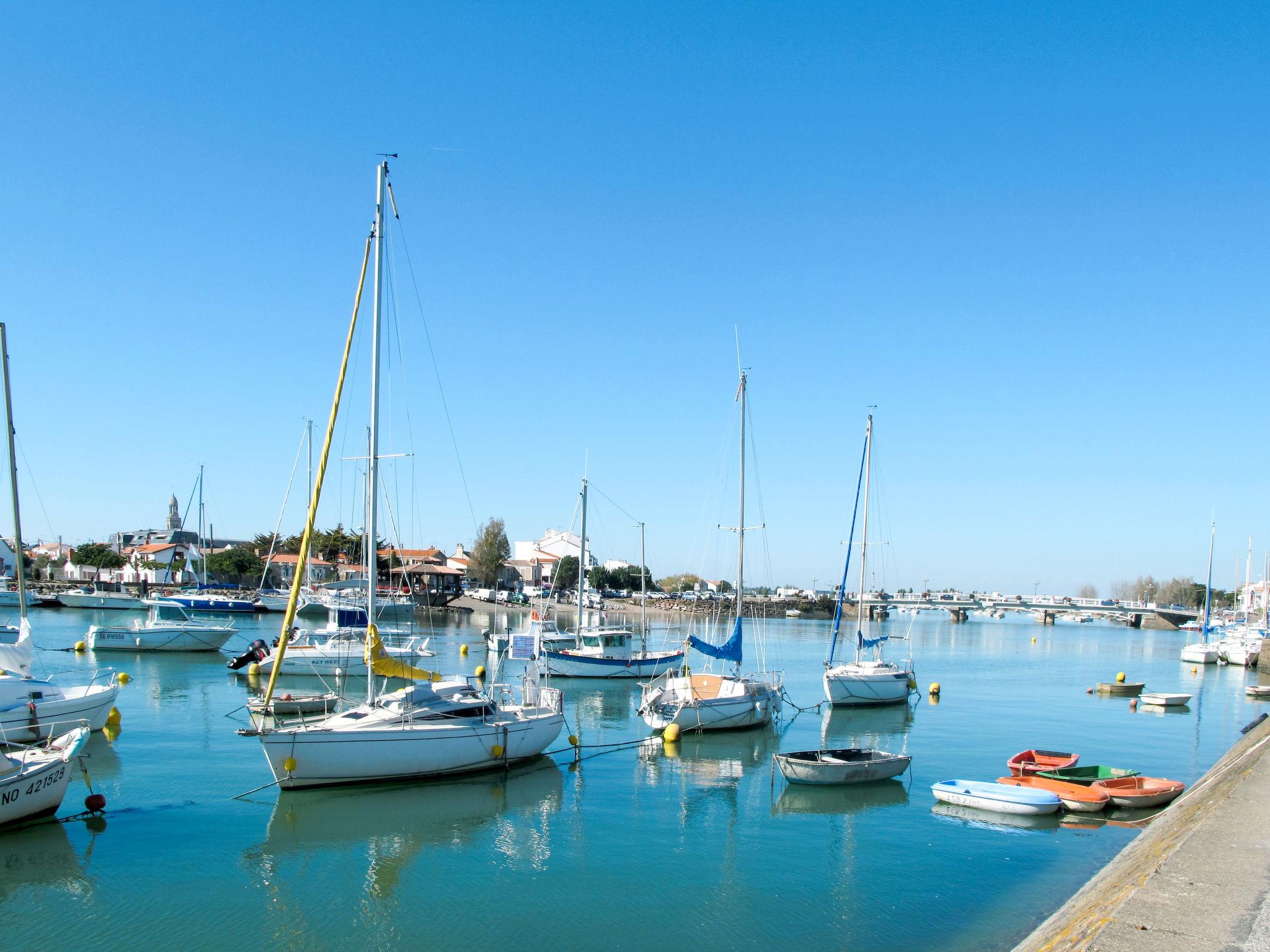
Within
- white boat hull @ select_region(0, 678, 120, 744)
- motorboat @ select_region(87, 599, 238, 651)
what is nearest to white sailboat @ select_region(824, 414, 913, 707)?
white boat hull @ select_region(0, 678, 120, 744)

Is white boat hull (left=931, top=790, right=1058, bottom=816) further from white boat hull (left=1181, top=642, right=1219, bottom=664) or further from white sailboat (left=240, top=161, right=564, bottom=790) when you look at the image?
white boat hull (left=1181, top=642, right=1219, bottom=664)

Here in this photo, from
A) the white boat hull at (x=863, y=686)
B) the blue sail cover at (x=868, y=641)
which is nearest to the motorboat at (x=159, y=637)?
the white boat hull at (x=863, y=686)

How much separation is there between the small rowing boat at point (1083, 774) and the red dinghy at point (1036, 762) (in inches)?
9.7

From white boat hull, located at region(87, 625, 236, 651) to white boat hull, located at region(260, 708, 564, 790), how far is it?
38526 mm

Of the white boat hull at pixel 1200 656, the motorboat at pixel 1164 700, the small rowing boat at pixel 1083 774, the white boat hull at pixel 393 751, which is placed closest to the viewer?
the white boat hull at pixel 393 751

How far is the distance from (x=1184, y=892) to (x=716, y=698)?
820 inches

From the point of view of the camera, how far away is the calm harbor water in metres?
15.6

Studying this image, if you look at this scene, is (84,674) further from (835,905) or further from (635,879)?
(835,905)

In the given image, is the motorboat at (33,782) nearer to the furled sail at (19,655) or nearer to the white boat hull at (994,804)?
the furled sail at (19,655)

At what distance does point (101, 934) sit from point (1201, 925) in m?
16.8


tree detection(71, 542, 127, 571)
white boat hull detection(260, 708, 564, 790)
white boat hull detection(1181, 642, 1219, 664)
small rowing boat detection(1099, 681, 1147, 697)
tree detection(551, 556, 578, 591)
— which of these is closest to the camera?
white boat hull detection(260, 708, 564, 790)

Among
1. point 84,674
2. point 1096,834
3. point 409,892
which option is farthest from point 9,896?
point 84,674

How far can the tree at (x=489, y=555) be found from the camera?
497ft

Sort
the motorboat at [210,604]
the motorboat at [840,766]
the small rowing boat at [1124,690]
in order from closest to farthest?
the motorboat at [840,766]
the small rowing boat at [1124,690]
the motorboat at [210,604]
